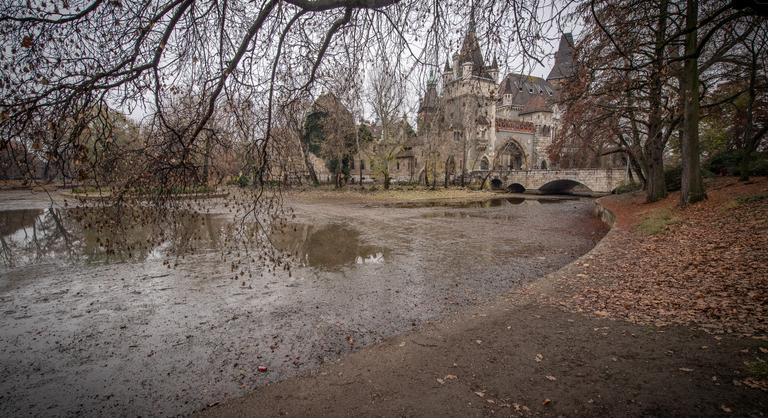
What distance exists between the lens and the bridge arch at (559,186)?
4834cm

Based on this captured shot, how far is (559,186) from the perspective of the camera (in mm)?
51188

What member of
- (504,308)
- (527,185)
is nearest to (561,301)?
(504,308)

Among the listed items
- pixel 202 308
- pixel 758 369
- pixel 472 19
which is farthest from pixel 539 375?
pixel 202 308

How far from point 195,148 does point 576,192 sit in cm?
5337

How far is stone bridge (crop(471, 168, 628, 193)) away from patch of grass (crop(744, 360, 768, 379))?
4330 centimetres

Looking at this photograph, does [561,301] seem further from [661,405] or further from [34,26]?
[34,26]

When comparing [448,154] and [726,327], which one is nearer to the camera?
[726,327]

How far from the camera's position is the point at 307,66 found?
610cm

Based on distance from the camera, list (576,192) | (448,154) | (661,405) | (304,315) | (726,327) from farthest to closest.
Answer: (576,192) < (448,154) < (304,315) < (726,327) < (661,405)

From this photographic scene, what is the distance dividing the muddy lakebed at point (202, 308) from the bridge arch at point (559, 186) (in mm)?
36506

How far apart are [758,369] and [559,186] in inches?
2026

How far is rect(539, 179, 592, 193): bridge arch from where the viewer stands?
48.3 m

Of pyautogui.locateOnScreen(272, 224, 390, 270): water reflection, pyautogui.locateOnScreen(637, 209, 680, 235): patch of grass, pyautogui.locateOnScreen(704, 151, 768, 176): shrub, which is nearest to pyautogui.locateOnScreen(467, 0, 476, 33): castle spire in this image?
pyautogui.locateOnScreen(272, 224, 390, 270): water reflection

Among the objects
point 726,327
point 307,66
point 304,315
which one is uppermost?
point 307,66
